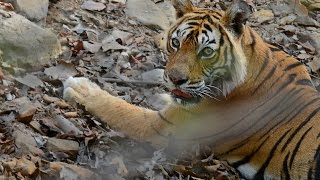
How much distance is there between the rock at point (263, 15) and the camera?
7.37m

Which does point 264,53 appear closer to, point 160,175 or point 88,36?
point 160,175

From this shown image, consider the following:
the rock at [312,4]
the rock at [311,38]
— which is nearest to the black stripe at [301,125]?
the rock at [311,38]

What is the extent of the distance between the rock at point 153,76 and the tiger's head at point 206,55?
3.73ft

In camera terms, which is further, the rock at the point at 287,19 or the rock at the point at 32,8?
the rock at the point at 287,19

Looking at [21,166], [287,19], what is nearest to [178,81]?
[21,166]

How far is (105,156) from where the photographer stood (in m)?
4.01

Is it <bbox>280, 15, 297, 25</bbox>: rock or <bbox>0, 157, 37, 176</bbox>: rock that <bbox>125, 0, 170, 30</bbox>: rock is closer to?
<bbox>280, 15, 297, 25</bbox>: rock

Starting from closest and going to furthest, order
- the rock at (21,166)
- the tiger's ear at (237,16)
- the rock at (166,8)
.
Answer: the rock at (21,166)
the tiger's ear at (237,16)
the rock at (166,8)

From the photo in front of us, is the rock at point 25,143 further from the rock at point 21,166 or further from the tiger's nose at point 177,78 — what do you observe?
the tiger's nose at point 177,78

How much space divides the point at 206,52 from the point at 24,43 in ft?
→ 4.56

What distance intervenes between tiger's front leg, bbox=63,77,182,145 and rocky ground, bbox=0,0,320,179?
86 millimetres

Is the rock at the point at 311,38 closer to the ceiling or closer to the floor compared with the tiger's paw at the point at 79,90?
closer to the floor

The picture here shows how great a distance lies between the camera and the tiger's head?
4145 millimetres

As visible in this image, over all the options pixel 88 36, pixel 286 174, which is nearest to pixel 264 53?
pixel 286 174
